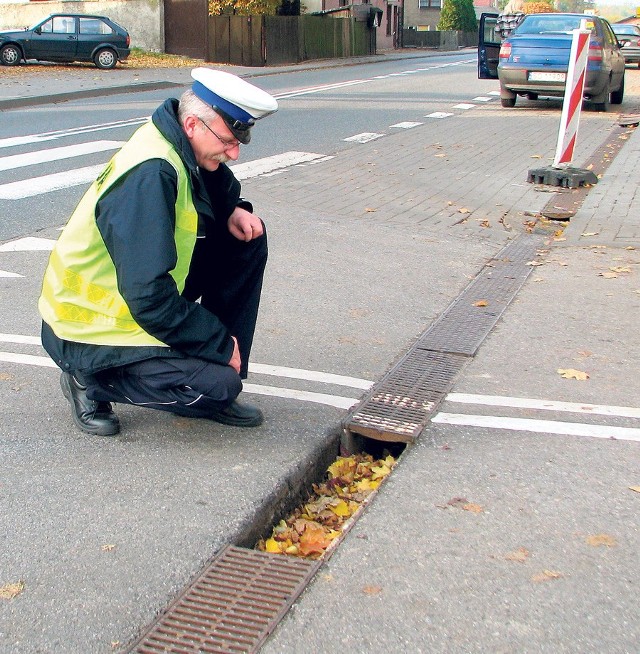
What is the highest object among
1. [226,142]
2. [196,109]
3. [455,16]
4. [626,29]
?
[455,16]

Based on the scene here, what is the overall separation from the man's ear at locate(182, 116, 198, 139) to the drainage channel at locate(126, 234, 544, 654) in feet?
4.37

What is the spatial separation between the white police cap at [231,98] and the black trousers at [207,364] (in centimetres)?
57

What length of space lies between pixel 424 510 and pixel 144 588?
3.27 feet

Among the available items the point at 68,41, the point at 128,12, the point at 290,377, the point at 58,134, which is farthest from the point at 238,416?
the point at 128,12

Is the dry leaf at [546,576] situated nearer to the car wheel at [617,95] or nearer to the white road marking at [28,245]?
the white road marking at [28,245]

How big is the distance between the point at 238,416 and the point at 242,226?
77cm

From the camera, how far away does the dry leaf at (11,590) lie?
2658 millimetres

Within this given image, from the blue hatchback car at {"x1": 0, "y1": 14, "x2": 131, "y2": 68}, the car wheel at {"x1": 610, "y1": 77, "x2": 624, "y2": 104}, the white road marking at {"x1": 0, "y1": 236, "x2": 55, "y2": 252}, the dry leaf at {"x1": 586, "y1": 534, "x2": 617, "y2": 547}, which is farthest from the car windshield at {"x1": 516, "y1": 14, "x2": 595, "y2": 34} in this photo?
the dry leaf at {"x1": 586, "y1": 534, "x2": 617, "y2": 547}

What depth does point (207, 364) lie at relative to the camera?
11.6 feet

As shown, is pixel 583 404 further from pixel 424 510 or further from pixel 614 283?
pixel 614 283

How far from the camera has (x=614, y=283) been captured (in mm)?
6305

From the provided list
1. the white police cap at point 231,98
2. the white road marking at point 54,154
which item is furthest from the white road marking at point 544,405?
the white road marking at point 54,154

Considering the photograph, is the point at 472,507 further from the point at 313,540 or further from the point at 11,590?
the point at 11,590

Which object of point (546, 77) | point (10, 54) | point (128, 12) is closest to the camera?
point (546, 77)
